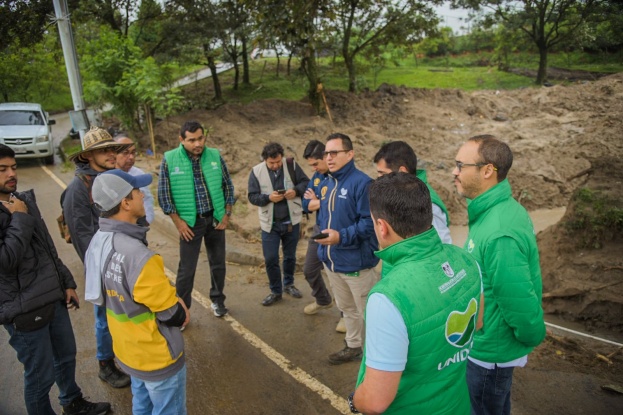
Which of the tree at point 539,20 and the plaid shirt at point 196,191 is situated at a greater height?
the tree at point 539,20

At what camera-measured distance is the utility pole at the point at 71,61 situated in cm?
794

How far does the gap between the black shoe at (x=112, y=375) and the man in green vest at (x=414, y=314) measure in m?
2.80

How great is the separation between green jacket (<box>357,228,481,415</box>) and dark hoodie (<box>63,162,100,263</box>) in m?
2.75

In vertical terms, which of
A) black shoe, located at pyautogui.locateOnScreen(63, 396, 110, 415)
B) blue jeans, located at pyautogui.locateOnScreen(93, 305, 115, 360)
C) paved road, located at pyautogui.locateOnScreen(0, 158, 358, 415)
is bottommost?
paved road, located at pyautogui.locateOnScreen(0, 158, 358, 415)

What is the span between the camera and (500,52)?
24.7 m

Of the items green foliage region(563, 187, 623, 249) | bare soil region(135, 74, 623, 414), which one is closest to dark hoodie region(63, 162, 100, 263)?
bare soil region(135, 74, 623, 414)

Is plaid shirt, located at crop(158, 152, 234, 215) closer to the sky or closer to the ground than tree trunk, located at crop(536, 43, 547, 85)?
closer to the ground

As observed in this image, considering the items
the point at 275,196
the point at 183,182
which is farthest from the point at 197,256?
the point at 275,196

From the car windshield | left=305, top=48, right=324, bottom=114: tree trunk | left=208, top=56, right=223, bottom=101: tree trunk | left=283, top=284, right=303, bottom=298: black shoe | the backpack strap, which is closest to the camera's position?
the backpack strap

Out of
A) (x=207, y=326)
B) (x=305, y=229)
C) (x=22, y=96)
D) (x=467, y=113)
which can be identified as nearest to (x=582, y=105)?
(x=467, y=113)

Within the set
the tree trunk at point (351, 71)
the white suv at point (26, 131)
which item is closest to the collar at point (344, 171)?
the white suv at point (26, 131)

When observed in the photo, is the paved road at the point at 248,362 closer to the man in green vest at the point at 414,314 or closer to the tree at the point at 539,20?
the man in green vest at the point at 414,314

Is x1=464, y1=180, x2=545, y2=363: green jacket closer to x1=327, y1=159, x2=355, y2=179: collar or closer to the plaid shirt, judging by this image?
x1=327, y1=159, x2=355, y2=179: collar

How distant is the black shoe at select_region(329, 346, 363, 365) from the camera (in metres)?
3.95
